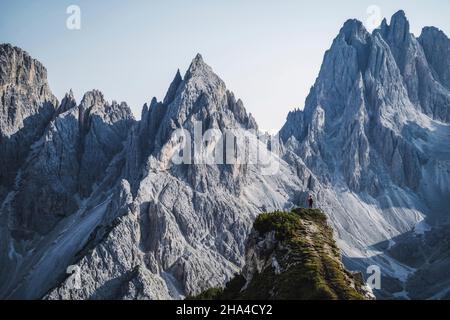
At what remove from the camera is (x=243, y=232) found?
615ft

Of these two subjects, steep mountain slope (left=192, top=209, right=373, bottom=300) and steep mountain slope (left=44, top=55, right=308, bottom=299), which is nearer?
steep mountain slope (left=192, top=209, right=373, bottom=300)

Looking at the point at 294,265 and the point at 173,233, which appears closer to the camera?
the point at 294,265

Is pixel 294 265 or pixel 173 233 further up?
pixel 173 233

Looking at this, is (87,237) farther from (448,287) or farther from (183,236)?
(448,287)

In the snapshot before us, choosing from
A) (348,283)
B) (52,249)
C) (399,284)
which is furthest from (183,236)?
(348,283)

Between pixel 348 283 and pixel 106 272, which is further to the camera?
pixel 106 272

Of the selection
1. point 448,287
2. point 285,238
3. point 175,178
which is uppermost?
point 175,178

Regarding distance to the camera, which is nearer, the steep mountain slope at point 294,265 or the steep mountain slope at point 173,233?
the steep mountain slope at point 294,265

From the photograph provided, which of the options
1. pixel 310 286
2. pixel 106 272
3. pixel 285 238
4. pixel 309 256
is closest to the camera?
pixel 310 286

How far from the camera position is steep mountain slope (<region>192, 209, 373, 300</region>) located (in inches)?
1943

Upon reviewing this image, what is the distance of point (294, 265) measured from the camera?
54.1m

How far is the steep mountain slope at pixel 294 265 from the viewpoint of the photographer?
49344 mm

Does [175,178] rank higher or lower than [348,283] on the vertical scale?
higher

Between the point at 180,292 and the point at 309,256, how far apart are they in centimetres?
10749
